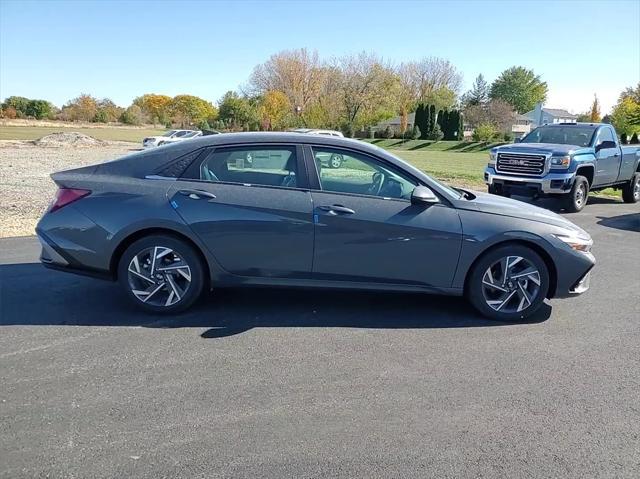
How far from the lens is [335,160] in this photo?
4.52 metres

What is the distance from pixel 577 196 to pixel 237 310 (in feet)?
31.6

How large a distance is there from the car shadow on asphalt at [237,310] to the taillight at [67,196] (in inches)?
37.3

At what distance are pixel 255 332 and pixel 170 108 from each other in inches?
5348

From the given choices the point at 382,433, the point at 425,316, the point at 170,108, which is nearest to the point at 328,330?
the point at 425,316

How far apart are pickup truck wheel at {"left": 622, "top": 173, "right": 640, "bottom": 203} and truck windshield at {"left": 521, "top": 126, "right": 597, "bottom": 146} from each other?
7.44ft

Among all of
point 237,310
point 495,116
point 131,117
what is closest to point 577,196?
point 237,310

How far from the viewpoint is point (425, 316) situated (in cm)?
464

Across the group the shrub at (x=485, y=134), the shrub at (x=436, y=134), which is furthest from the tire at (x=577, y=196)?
the shrub at (x=436, y=134)

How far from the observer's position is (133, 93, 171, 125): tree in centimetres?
12684

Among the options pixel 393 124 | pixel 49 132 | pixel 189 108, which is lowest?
pixel 49 132

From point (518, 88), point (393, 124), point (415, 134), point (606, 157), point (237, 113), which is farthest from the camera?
point (518, 88)

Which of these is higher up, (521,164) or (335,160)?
(521,164)

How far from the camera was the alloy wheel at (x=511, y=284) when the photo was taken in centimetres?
449

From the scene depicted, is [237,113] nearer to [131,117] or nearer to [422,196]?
[131,117]
